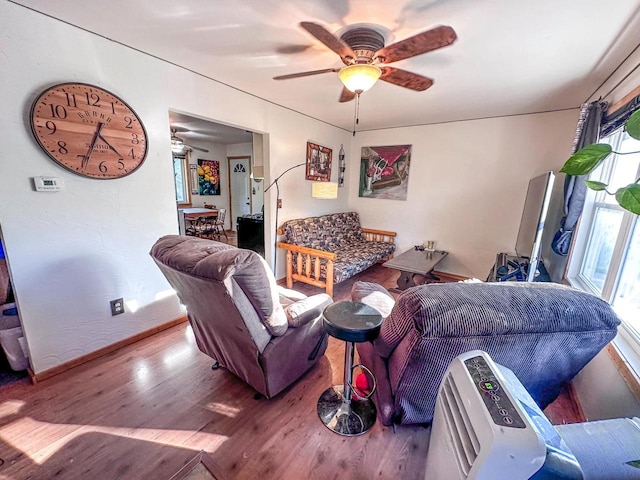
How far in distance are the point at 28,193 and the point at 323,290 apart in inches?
110

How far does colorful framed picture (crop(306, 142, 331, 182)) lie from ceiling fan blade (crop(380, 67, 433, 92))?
195 cm

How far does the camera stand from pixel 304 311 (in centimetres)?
167

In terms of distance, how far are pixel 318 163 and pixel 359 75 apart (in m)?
2.40

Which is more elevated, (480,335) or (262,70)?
(262,70)

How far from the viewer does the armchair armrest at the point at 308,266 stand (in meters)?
3.04

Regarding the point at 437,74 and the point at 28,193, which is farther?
the point at 437,74

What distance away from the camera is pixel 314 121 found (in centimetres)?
377

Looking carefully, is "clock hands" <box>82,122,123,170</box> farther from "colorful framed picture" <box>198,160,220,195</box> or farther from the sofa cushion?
"colorful framed picture" <box>198,160,220,195</box>

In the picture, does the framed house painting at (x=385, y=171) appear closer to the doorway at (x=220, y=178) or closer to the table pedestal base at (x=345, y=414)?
the doorway at (x=220, y=178)

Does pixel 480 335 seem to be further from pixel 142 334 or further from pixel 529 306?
pixel 142 334

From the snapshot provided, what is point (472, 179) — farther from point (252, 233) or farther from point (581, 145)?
point (252, 233)

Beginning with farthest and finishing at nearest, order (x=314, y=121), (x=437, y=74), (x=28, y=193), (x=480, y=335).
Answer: (x=314, y=121) → (x=437, y=74) → (x=28, y=193) → (x=480, y=335)

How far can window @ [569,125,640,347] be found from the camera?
1580 millimetres

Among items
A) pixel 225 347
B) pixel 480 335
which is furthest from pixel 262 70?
pixel 480 335
